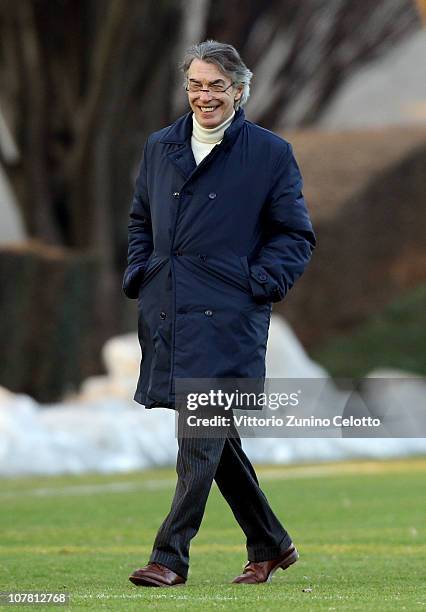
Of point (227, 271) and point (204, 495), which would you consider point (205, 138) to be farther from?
point (204, 495)

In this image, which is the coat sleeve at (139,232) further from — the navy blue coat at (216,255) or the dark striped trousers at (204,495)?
the dark striped trousers at (204,495)

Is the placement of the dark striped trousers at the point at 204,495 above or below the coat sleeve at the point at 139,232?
below

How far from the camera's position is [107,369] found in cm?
1898

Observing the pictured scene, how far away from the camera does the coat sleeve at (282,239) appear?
5555 mm

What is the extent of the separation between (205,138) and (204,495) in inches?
49.1

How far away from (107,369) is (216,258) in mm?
13506

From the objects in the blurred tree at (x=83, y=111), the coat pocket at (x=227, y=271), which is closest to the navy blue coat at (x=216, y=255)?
the coat pocket at (x=227, y=271)

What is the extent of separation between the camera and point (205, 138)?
571 centimetres

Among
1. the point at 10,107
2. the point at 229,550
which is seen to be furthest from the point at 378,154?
the point at 229,550

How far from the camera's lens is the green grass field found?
5.23m

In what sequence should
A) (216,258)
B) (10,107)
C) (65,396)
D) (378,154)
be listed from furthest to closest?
(378,154) < (10,107) < (65,396) < (216,258)

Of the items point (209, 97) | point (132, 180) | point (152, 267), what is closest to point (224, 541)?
point (152, 267)

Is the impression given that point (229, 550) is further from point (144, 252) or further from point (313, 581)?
point (144, 252)

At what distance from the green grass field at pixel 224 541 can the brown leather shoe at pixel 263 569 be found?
0.05 m
